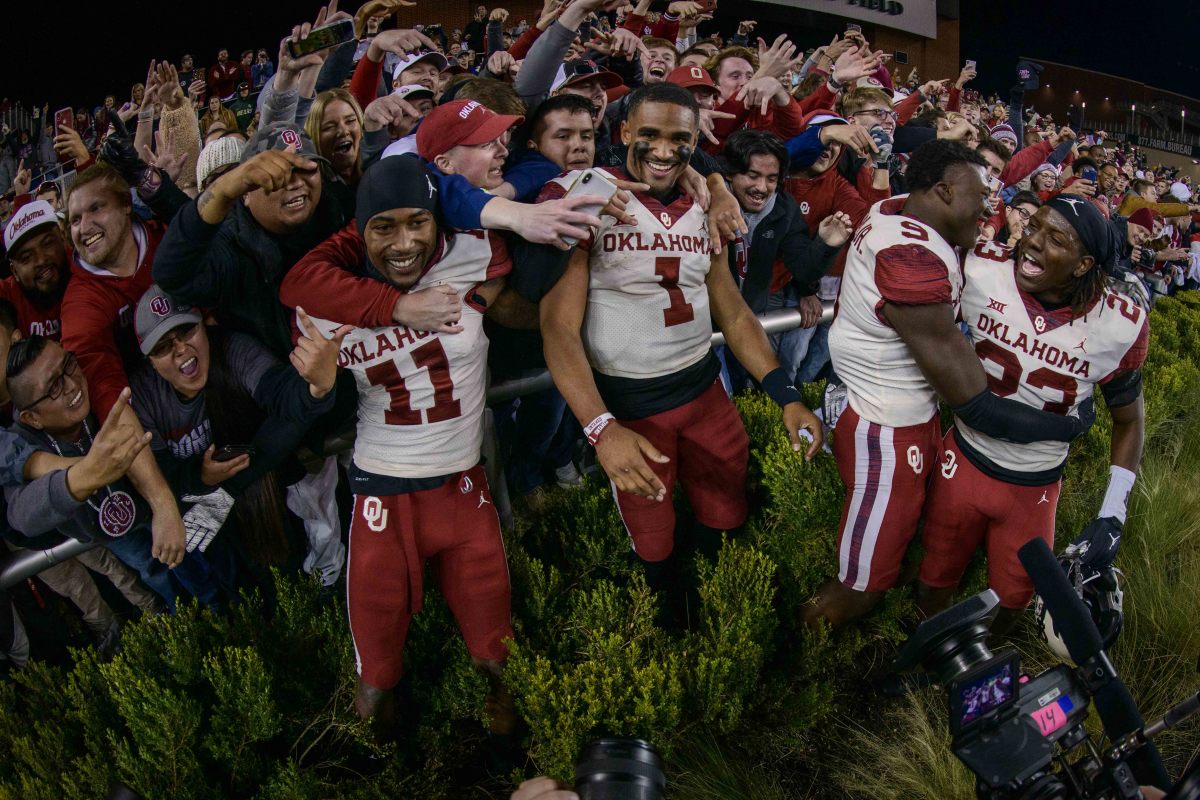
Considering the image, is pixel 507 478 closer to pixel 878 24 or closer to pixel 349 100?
→ pixel 349 100

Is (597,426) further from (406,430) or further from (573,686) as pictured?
(573,686)

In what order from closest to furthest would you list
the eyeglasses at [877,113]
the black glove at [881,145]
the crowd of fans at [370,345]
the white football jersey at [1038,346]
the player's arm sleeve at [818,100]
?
A: the crowd of fans at [370,345]
the white football jersey at [1038,346]
the black glove at [881,145]
the eyeglasses at [877,113]
the player's arm sleeve at [818,100]

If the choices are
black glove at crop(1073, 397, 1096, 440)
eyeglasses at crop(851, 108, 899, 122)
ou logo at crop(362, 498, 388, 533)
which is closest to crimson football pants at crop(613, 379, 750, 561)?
ou logo at crop(362, 498, 388, 533)

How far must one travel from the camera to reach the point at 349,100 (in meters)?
3.32

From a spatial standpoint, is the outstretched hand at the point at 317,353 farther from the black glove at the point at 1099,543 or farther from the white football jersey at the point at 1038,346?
the black glove at the point at 1099,543

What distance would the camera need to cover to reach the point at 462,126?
2531 millimetres

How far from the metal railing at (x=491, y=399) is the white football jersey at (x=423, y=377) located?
478mm

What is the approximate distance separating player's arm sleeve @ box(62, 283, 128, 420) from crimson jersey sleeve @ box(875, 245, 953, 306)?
8.31 feet

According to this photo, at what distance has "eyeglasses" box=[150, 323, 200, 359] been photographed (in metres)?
2.50

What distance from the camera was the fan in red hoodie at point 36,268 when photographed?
294 cm

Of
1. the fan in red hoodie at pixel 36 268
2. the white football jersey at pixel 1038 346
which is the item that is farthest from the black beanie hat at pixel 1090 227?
the fan in red hoodie at pixel 36 268

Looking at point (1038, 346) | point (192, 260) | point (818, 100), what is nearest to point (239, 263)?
point (192, 260)

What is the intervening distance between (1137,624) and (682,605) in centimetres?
195

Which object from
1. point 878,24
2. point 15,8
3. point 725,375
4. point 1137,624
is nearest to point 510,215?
point 725,375
